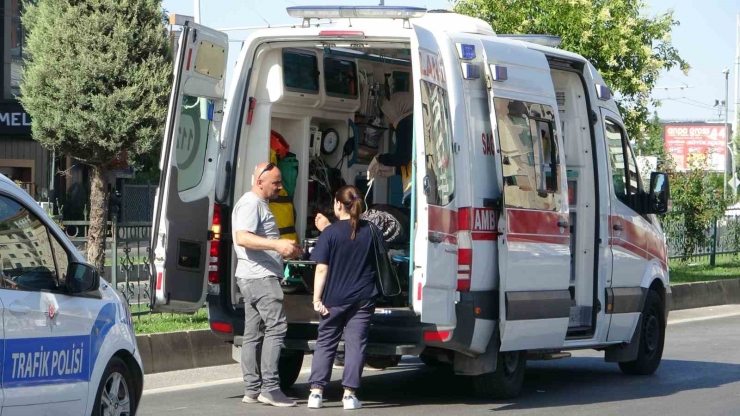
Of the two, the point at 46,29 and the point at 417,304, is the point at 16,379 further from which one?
the point at 46,29

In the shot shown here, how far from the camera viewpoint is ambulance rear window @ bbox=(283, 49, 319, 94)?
10.2m

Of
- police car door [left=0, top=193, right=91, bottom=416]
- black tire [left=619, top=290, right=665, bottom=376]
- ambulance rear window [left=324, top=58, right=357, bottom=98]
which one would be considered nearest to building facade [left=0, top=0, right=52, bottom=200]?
ambulance rear window [left=324, top=58, right=357, bottom=98]

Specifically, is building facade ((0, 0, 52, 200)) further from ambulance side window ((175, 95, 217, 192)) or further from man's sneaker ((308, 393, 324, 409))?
man's sneaker ((308, 393, 324, 409))

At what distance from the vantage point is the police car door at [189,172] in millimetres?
8914

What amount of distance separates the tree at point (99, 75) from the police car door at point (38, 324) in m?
14.1

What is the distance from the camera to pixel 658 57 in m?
21.5

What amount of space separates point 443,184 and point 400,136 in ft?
7.31

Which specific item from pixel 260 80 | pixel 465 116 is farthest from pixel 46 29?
pixel 465 116

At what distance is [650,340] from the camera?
39.5ft

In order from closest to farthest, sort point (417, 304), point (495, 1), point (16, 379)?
point (16, 379) < point (417, 304) < point (495, 1)

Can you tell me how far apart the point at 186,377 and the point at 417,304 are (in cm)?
344

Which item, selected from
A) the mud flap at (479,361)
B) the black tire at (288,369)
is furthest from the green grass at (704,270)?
the mud flap at (479,361)

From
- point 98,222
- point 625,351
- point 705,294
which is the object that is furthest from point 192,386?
point 705,294

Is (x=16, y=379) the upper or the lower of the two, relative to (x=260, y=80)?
lower
